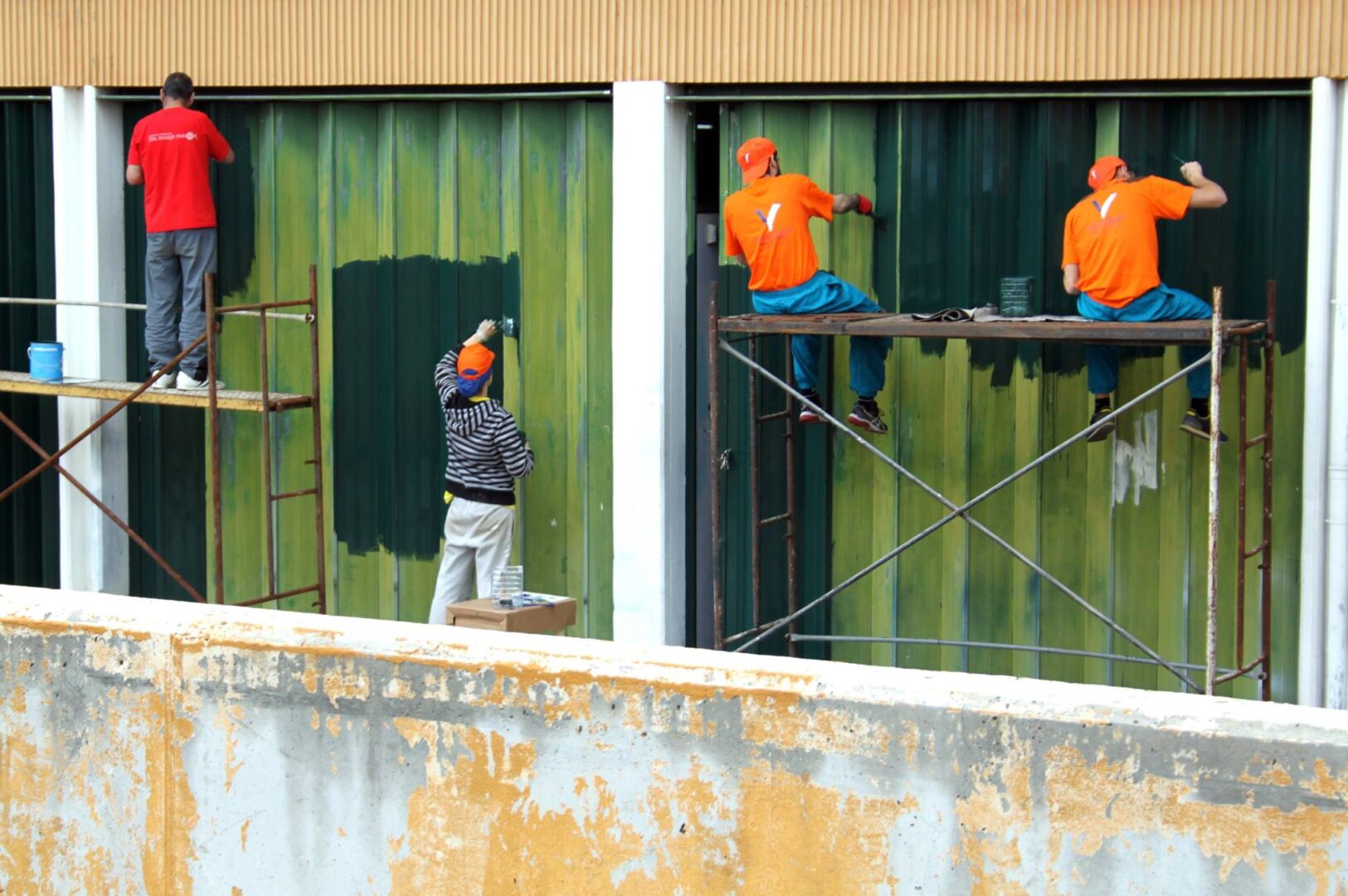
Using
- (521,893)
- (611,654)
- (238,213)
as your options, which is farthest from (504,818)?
(238,213)

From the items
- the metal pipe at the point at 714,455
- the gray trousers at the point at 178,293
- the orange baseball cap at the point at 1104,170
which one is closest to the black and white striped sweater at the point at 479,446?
the metal pipe at the point at 714,455

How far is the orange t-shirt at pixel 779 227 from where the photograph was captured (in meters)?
8.88

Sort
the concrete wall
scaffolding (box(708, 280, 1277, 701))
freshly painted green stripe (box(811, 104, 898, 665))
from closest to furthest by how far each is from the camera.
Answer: the concrete wall, scaffolding (box(708, 280, 1277, 701)), freshly painted green stripe (box(811, 104, 898, 665))

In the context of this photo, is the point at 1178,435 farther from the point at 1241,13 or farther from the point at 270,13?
the point at 270,13

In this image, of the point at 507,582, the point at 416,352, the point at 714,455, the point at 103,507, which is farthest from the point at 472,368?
the point at 103,507

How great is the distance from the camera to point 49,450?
11359 mm

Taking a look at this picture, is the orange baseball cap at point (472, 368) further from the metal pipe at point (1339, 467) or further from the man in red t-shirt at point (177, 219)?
the metal pipe at point (1339, 467)

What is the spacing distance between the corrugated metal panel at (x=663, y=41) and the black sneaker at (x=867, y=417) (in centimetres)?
164

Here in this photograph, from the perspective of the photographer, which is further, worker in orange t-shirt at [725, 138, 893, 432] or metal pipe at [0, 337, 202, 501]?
metal pipe at [0, 337, 202, 501]

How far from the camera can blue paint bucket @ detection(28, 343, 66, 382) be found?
10.5 m

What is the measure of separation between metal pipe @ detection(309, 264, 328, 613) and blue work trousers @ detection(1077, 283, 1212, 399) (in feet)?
13.3

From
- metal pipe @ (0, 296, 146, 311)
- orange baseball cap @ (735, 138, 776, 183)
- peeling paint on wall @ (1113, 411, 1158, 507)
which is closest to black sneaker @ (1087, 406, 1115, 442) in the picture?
peeling paint on wall @ (1113, 411, 1158, 507)

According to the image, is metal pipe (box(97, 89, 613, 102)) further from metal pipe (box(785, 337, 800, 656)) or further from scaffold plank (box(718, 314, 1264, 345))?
scaffold plank (box(718, 314, 1264, 345))

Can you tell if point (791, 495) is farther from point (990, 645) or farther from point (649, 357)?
point (990, 645)
